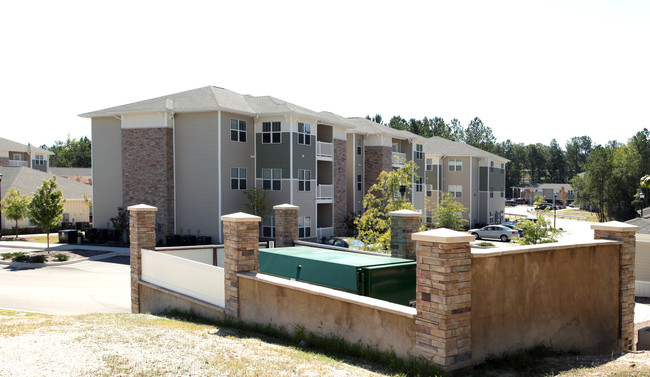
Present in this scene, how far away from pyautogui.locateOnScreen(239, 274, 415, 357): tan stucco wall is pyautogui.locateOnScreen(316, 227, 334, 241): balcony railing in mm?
25286

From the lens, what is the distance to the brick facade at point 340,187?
1513 inches

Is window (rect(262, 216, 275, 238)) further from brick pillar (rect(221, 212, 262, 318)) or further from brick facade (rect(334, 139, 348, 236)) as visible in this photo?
brick pillar (rect(221, 212, 262, 318))

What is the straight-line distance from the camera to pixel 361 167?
4294cm

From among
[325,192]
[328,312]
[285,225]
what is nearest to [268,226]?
[325,192]

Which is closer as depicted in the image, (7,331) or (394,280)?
(7,331)

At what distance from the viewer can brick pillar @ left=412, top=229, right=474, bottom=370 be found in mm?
7004

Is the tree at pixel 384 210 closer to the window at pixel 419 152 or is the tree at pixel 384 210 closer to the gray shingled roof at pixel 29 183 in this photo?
the window at pixel 419 152

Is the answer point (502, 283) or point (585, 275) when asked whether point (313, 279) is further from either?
point (585, 275)

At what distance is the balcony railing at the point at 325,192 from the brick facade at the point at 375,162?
6.59m

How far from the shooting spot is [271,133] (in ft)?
111

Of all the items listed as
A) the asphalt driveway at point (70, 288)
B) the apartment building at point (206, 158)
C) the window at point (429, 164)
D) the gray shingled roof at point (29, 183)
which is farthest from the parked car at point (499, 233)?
the gray shingled roof at point (29, 183)

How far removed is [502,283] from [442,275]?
142cm

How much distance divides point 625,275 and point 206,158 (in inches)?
1017

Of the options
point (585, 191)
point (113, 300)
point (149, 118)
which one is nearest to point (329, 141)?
point (149, 118)
